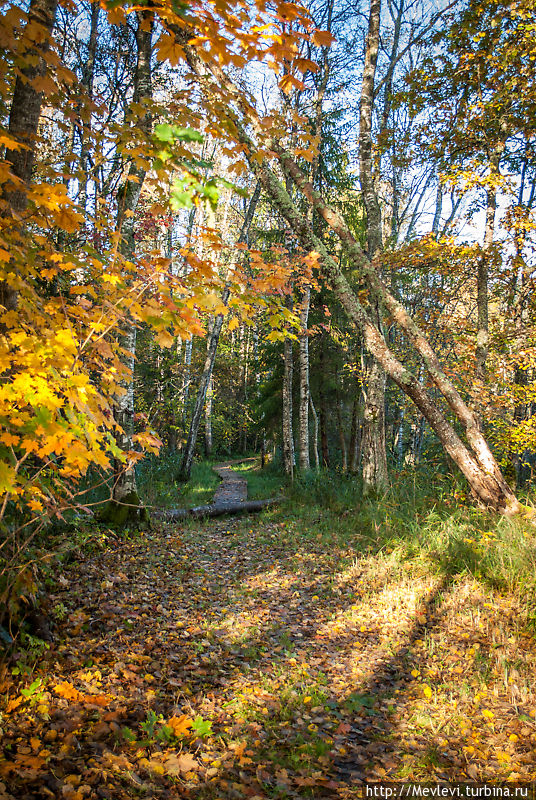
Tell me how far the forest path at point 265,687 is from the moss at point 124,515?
1.28 m

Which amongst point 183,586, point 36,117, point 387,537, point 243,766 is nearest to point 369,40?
point 36,117

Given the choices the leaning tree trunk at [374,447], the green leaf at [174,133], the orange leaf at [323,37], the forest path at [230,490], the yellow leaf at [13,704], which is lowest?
the yellow leaf at [13,704]

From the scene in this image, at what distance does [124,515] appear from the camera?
7.00 metres

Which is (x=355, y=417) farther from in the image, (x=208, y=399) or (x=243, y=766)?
(x=243, y=766)

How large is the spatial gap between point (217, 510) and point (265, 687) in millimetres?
5997

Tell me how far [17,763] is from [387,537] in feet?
16.8

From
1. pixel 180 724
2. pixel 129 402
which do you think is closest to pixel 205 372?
pixel 129 402

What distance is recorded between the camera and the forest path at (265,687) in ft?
8.25

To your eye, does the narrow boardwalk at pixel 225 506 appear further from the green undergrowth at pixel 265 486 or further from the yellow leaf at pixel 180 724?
the yellow leaf at pixel 180 724

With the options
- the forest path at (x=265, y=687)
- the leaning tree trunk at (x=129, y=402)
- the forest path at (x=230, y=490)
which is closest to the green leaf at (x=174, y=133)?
the forest path at (x=265, y=687)

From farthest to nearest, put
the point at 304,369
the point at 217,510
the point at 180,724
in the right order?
1. the point at 304,369
2. the point at 217,510
3. the point at 180,724

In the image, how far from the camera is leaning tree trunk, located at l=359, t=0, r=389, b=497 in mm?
7211

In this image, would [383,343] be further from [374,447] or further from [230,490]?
[230,490]

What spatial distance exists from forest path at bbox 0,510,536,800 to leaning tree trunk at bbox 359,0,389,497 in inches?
95.5
